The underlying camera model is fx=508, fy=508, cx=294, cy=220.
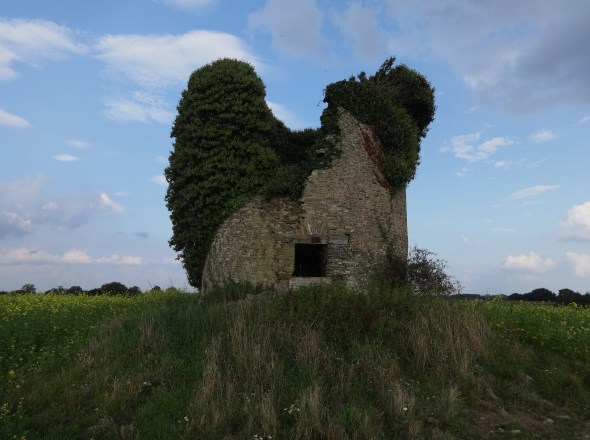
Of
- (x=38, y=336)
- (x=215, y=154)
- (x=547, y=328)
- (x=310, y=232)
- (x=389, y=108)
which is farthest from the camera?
Result: (x=389, y=108)

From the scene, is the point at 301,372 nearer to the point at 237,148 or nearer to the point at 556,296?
the point at 237,148

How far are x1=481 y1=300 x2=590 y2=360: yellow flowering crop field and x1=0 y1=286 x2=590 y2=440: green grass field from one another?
4cm

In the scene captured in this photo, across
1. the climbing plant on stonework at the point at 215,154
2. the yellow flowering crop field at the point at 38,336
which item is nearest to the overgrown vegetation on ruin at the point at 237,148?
the climbing plant on stonework at the point at 215,154

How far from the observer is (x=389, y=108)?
15.5 meters

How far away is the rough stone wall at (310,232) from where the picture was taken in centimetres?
1403

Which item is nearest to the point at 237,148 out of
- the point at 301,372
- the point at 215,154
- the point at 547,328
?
the point at 215,154

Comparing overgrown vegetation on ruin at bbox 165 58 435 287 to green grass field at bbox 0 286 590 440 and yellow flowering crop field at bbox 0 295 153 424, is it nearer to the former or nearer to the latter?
yellow flowering crop field at bbox 0 295 153 424

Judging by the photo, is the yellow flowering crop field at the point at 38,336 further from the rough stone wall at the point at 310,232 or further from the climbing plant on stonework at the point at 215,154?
the rough stone wall at the point at 310,232

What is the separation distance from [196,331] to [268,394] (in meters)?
3.04

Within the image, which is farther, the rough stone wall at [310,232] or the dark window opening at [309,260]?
the dark window opening at [309,260]

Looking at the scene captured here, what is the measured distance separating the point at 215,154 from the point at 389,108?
216 inches

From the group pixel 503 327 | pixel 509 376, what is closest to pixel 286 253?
pixel 503 327

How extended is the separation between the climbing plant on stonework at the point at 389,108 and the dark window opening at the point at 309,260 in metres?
3.07

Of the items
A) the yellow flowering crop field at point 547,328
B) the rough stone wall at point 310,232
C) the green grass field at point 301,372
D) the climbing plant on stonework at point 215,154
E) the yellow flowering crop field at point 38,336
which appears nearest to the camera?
the green grass field at point 301,372
